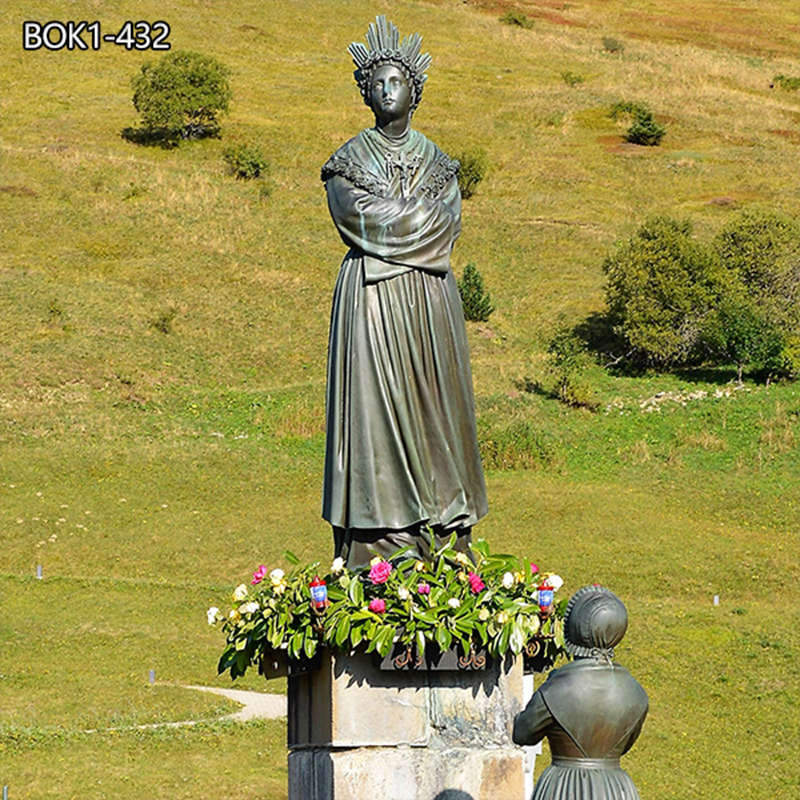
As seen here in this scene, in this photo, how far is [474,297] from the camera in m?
54.9

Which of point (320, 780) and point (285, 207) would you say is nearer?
point (320, 780)

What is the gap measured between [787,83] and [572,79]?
12.3 metres

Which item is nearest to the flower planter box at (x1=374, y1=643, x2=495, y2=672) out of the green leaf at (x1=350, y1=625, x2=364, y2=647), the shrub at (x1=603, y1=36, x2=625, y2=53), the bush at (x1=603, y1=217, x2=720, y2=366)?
the green leaf at (x1=350, y1=625, x2=364, y2=647)

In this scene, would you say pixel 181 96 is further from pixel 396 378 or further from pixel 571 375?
pixel 396 378

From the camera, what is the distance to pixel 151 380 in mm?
47688

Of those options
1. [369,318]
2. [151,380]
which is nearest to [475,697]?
[369,318]

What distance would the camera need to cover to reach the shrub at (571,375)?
155 ft

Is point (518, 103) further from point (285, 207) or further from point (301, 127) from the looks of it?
point (285, 207)

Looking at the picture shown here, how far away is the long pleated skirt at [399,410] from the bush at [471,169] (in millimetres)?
59558

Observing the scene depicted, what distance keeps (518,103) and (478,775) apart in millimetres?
76661

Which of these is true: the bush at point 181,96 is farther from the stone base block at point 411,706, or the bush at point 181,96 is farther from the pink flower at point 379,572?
the stone base block at point 411,706

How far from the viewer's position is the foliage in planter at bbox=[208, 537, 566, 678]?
27.4 feet

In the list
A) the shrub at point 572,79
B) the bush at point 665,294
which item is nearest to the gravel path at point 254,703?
the bush at point 665,294

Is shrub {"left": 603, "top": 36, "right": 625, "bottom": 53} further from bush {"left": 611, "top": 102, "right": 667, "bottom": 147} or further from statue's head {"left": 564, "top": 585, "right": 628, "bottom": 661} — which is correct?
statue's head {"left": 564, "top": 585, "right": 628, "bottom": 661}
